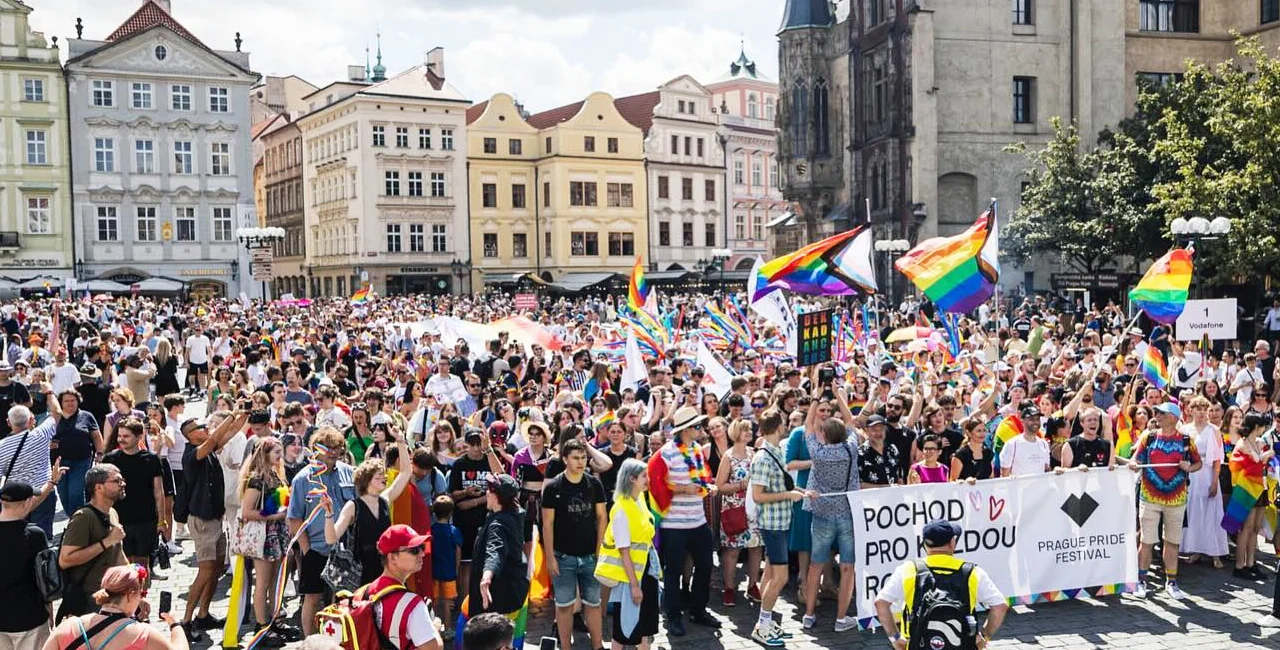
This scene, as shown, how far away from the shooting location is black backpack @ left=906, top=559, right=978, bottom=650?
608 cm

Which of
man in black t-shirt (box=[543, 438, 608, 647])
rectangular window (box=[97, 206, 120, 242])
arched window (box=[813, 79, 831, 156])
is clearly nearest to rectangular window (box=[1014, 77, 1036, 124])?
arched window (box=[813, 79, 831, 156])

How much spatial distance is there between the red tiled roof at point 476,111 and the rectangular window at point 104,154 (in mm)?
21743

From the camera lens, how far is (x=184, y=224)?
60.4 meters

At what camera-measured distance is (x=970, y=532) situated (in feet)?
31.5

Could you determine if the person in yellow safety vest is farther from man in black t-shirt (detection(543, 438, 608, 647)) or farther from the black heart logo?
the black heart logo

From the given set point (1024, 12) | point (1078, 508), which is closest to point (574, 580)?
point (1078, 508)

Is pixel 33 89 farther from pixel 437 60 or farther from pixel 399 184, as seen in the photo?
pixel 437 60

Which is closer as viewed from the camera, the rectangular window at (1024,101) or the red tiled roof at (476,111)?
the rectangular window at (1024,101)

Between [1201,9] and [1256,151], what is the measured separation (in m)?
24.4

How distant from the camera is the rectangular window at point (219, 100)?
59.9m

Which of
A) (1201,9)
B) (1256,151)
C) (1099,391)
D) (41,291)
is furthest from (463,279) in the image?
(1099,391)

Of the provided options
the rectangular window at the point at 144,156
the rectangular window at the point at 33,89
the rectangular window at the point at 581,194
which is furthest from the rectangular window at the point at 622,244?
the rectangular window at the point at 33,89

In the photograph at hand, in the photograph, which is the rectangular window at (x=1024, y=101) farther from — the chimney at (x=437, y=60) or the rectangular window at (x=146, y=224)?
the chimney at (x=437, y=60)

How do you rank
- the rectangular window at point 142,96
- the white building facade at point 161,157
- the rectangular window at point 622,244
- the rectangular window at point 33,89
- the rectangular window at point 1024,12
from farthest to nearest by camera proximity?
the rectangular window at point 622,244 < the rectangular window at point 142,96 < the white building facade at point 161,157 < the rectangular window at point 33,89 < the rectangular window at point 1024,12
